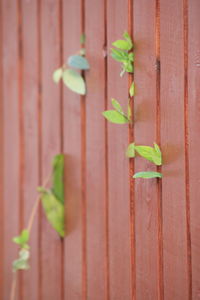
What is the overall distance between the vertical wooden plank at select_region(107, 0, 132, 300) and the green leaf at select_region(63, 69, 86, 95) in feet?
0.27

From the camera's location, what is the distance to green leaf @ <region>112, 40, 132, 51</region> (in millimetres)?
939

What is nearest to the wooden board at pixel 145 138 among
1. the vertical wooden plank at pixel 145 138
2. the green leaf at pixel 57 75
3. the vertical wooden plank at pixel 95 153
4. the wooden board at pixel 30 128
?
the vertical wooden plank at pixel 145 138

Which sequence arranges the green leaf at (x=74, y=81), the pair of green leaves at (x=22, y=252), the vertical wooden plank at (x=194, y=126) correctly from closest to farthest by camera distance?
the vertical wooden plank at (x=194, y=126), the green leaf at (x=74, y=81), the pair of green leaves at (x=22, y=252)

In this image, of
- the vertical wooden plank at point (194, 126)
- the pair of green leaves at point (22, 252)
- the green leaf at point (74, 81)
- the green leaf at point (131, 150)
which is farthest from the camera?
the pair of green leaves at point (22, 252)

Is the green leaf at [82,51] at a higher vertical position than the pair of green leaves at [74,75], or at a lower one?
higher

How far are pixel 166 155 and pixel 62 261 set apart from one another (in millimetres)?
423

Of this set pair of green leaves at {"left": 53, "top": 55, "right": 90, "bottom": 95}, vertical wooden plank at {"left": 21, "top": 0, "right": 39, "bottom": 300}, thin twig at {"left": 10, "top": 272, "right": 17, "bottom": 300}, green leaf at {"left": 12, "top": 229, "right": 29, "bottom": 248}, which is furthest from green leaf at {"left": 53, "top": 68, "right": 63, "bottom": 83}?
thin twig at {"left": 10, "top": 272, "right": 17, "bottom": 300}

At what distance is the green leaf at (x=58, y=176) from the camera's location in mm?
1114

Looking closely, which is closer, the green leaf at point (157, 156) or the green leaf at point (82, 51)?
the green leaf at point (157, 156)

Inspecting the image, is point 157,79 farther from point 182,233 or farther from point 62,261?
point 62,261

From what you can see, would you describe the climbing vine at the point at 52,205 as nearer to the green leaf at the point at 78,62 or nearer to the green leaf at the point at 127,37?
the green leaf at the point at 78,62

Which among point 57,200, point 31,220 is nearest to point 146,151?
point 57,200

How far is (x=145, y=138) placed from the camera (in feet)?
3.06

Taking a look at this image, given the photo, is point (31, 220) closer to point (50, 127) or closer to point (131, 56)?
point (50, 127)
